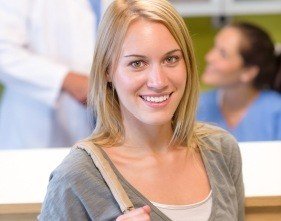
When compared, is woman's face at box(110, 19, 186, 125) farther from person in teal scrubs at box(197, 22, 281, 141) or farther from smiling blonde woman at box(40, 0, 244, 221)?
person in teal scrubs at box(197, 22, 281, 141)

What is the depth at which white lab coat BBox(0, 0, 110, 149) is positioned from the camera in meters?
1.65

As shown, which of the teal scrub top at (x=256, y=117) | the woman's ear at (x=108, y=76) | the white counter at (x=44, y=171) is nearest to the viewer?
the woman's ear at (x=108, y=76)

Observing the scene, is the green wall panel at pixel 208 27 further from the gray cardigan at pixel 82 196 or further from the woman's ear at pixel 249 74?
the gray cardigan at pixel 82 196

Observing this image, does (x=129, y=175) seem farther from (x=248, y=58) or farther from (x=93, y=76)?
(x=248, y=58)

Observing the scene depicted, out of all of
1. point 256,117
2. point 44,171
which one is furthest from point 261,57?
point 44,171

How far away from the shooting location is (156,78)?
88cm

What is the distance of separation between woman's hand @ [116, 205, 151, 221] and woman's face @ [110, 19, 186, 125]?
0.14m

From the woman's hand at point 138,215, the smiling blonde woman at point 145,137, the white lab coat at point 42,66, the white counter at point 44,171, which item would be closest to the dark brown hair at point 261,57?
the white lab coat at point 42,66

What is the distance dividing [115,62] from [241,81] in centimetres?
110

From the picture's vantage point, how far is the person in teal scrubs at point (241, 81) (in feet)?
6.07

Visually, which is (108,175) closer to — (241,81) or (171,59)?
(171,59)

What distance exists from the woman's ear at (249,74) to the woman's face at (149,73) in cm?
106

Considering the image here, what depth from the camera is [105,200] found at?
2.92 ft

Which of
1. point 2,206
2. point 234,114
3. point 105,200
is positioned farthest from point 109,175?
point 234,114
